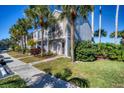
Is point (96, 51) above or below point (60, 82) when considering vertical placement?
above

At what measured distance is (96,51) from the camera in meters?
12.2

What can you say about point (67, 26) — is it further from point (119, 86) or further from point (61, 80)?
point (119, 86)

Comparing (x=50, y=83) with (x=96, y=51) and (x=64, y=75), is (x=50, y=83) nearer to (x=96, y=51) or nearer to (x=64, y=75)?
(x=64, y=75)

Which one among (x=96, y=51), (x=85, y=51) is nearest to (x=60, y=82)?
(x=85, y=51)

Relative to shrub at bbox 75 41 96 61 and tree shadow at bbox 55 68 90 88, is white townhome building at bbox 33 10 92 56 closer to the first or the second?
shrub at bbox 75 41 96 61

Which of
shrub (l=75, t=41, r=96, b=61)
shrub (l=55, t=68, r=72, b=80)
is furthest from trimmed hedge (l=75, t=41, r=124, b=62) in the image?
shrub (l=55, t=68, r=72, b=80)

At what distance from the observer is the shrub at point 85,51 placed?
1204 centimetres

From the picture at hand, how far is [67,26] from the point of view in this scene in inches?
598

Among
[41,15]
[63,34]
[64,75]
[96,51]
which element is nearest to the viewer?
[64,75]

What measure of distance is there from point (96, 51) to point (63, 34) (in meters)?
4.63

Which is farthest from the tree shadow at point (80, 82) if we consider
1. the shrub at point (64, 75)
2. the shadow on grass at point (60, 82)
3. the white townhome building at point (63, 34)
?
the white townhome building at point (63, 34)

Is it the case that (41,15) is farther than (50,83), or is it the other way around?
(41,15)

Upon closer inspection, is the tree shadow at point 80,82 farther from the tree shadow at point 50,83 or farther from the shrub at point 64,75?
the shrub at point 64,75

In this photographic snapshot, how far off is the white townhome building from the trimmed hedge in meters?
2.83
